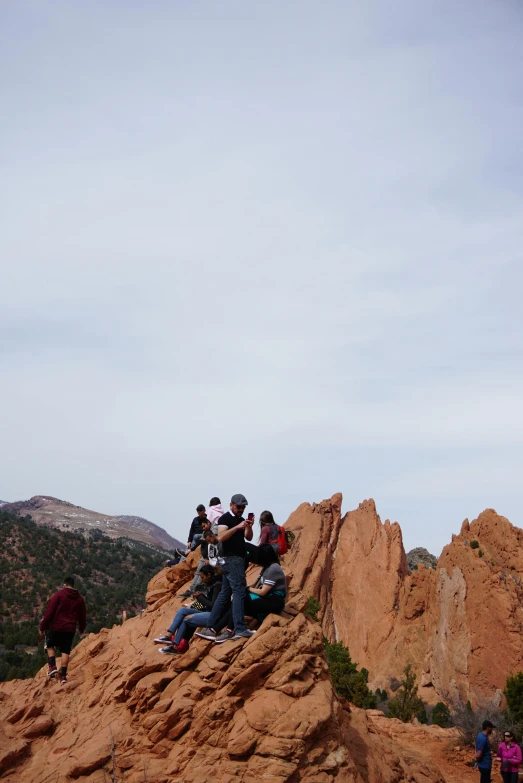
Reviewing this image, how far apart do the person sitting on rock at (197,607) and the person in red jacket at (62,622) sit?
7.78ft

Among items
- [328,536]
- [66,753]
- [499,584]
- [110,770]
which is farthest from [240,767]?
[328,536]

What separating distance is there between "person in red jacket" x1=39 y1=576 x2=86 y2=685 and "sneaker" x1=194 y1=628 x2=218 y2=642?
3.16 metres

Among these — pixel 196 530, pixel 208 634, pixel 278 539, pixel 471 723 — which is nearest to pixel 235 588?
pixel 208 634

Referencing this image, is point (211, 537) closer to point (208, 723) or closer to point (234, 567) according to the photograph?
point (234, 567)

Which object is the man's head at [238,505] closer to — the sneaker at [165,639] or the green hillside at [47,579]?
the sneaker at [165,639]

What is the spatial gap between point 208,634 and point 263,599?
0.93 meters

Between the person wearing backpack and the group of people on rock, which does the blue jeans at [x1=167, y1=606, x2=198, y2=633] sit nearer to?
the group of people on rock

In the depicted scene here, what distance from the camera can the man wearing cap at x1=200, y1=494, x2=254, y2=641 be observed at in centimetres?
891

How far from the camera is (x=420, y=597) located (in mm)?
44062

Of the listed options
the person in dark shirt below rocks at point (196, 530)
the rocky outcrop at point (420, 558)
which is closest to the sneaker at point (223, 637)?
the person in dark shirt below rocks at point (196, 530)

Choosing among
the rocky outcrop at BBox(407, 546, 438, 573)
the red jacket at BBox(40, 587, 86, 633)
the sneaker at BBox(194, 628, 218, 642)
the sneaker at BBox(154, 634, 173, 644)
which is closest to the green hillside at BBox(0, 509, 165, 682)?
the red jacket at BBox(40, 587, 86, 633)

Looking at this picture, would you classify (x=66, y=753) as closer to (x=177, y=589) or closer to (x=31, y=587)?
(x=177, y=589)

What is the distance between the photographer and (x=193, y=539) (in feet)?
45.0

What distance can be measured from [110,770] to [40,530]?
48620 millimetres
